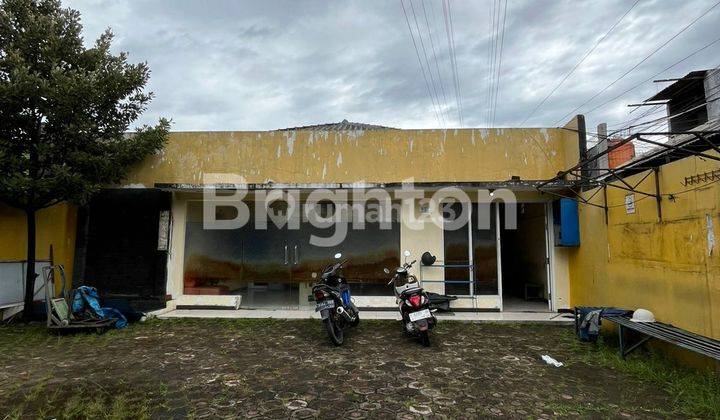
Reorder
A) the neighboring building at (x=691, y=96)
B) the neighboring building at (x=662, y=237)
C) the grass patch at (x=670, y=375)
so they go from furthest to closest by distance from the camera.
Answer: the neighboring building at (x=691, y=96) < the neighboring building at (x=662, y=237) < the grass patch at (x=670, y=375)

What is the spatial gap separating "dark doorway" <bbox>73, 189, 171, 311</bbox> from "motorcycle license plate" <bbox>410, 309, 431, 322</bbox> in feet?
17.3

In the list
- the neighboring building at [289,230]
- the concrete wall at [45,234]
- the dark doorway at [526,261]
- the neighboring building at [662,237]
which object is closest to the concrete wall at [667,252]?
the neighboring building at [662,237]

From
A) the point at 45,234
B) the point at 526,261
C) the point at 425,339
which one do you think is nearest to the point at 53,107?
the point at 45,234

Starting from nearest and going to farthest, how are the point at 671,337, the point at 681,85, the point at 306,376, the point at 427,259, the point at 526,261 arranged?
1. the point at 671,337
2. the point at 306,376
3. the point at 427,259
4. the point at 526,261
5. the point at 681,85

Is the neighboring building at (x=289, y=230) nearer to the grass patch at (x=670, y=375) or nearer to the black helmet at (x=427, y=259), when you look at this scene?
the black helmet at (x=427, y=259)

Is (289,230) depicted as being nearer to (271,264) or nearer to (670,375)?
(271,264)

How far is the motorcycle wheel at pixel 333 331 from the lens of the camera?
5523 mm

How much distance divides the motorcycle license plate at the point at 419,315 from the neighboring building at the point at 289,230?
2.36 meters

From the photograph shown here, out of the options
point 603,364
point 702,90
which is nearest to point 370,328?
point 603,364

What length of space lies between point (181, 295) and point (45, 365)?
3342 millimetres

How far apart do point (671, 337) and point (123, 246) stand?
8964mm

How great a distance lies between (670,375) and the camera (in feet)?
14.0

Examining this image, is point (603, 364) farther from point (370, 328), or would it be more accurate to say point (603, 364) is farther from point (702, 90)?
point (702, 90)

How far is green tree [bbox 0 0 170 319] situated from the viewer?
6.40m
